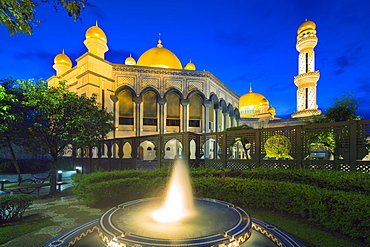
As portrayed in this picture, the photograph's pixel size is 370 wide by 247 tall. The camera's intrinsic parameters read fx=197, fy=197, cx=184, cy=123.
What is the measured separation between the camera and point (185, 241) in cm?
242

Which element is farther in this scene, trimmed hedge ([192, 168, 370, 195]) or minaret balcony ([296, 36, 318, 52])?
minaret balcony ([296, 36, 318, 52])

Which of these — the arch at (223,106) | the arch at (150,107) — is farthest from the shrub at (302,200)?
the arch at (223,106)

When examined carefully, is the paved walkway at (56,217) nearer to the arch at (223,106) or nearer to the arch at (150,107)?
the arch at (150,107)

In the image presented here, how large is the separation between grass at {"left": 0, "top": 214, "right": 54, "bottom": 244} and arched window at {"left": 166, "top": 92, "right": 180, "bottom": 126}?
822 inches

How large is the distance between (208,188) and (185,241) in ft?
14.9

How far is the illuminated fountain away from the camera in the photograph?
2480 millimetres

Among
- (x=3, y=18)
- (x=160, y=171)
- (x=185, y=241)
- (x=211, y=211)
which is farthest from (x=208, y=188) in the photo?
(x=3, y=18)

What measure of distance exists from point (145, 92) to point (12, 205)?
21006 mm

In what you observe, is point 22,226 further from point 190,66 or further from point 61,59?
point 190,66

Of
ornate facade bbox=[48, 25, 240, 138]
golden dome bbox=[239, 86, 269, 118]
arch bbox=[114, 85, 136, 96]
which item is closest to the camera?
ornate facade bbox=[48, 25, 240, 138]

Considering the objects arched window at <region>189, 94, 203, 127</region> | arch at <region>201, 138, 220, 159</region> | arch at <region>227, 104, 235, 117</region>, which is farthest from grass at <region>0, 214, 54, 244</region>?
arch at <region>227, 104, 235, 117</region>

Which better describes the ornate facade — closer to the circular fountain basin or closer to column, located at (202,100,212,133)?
column, located at (202,100,212,133)

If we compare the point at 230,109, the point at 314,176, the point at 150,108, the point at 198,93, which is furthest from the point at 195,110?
the point at 314,176

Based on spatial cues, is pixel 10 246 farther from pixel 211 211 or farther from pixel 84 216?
pixel 211 211
